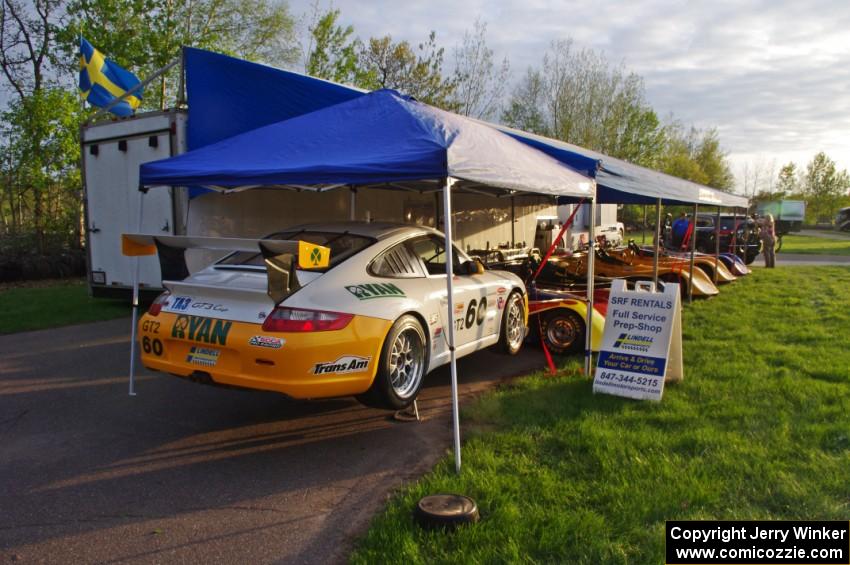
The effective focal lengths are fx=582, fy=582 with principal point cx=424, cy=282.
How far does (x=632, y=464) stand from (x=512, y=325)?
2936mm

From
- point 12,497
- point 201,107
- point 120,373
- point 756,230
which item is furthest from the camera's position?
point 756,230

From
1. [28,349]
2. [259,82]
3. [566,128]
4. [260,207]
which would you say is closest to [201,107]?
[259,82]

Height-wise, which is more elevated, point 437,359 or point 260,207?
point 260,207

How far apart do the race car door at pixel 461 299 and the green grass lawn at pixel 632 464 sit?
59 cm

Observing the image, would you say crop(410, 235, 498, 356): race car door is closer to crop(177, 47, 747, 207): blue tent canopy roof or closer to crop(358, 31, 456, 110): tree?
crop(177, 47, 747, 207): blue tent canopy roof

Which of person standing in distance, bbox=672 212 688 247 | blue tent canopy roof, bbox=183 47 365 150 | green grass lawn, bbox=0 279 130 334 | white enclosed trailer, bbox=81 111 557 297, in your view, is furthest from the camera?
person standing in distance, bbox=672 212 688 247

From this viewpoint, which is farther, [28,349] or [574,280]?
[574,280]

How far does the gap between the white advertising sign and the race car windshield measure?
252 cm

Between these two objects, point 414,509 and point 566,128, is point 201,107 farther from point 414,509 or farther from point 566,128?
point 566,128

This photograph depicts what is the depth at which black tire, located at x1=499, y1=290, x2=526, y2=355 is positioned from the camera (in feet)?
20.9

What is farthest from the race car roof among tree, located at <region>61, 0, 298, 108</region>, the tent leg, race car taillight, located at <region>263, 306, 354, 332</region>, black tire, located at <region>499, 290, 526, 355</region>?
tree, located at <region>61, 0, 298, 108</region>

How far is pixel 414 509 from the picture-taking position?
10.3 feet

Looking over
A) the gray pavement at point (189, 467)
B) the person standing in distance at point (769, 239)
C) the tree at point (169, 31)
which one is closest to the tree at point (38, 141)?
the tree at point (169, 31)

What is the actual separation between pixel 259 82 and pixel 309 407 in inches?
216
